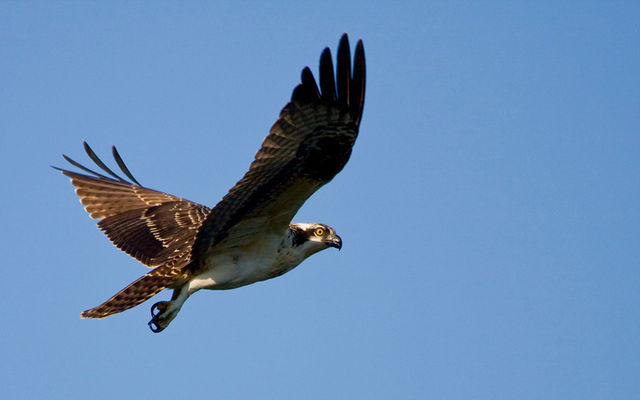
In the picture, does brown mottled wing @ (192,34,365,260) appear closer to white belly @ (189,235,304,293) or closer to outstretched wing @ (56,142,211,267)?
white belly @ (189,235,304,293)

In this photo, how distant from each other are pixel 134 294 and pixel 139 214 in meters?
2.44

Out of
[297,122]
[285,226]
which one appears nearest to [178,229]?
[285,226]

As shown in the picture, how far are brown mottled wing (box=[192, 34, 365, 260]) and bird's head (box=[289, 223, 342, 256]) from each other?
72cm

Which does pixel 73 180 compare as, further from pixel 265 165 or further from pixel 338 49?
pixel 338 49

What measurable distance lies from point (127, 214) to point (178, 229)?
3.73 feet

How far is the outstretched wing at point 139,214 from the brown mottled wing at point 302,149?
3.61 ft

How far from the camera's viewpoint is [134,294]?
831 cm

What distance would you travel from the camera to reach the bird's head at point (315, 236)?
9055 mm

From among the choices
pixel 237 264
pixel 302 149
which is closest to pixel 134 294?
pixel 237 264

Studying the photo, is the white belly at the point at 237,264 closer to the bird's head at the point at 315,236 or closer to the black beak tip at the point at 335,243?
the bird's head at the point at 315,236

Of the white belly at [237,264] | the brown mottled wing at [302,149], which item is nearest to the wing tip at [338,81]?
the brown mottled wing at [302,149]

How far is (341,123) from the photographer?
24.2 feet

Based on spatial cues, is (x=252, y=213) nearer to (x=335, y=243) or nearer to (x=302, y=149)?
(x=302, y=149)

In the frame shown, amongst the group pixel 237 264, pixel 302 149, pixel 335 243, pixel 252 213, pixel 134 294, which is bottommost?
pixel 134 294
